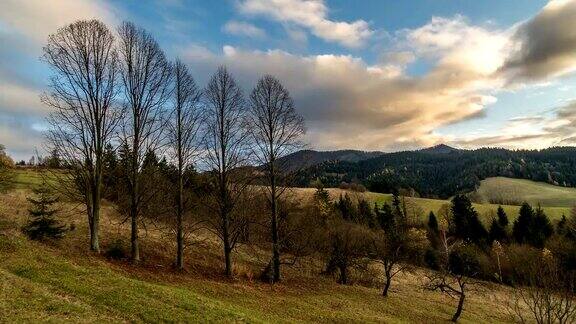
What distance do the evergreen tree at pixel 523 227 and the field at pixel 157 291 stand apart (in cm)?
5416

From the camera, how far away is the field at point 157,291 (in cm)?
1596

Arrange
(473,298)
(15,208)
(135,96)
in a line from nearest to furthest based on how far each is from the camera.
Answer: (135,96) < (15,208) < (473,298)

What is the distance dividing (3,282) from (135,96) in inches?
582

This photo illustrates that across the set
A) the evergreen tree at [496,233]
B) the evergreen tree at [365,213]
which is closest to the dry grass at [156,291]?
the evergreen tree at [365,213]

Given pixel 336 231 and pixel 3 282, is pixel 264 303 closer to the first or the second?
pixel 3 282

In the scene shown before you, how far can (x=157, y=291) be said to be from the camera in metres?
19.7

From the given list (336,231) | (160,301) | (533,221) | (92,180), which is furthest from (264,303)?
(533,221)

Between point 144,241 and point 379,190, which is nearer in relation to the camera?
point 144,241

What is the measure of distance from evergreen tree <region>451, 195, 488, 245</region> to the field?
179ft

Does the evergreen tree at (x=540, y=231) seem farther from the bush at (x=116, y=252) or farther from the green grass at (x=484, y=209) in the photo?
the bush at (x=116, y=252)

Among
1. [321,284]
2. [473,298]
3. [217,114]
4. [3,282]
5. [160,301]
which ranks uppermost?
[217,114]

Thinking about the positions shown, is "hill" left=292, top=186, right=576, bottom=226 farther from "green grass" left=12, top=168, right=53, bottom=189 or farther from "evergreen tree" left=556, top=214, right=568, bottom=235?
"green grass" left=12, top=168, right=53, bottom=189

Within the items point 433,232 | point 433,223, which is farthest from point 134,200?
point 433,223

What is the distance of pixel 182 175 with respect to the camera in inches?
1198
